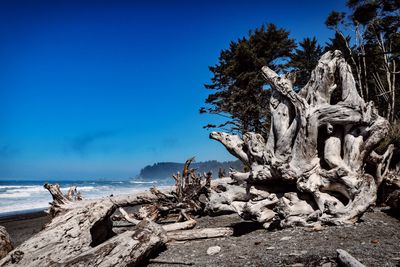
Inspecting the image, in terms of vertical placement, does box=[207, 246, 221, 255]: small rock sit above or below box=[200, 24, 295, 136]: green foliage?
below

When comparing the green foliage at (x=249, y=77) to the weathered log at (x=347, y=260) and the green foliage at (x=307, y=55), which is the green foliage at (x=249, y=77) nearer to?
the green foliage at (x=307, y=55)

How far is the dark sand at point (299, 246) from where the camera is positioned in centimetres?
335

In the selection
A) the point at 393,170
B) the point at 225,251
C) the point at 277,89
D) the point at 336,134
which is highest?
the point at 277,89

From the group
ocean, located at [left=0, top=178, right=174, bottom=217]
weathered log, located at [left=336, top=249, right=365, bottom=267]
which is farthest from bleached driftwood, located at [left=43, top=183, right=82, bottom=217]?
ocean, located at [left=0, top=178, right=174, bottom=217]

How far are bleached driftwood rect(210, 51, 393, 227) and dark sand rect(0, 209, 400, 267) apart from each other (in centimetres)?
43

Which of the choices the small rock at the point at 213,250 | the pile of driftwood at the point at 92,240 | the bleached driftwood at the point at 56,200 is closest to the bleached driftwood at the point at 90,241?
the pile of driftwood at the point at 92,240

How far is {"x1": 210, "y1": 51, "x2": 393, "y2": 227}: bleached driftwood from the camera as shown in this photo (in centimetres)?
537

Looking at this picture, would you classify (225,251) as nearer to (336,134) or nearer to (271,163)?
(271,163)

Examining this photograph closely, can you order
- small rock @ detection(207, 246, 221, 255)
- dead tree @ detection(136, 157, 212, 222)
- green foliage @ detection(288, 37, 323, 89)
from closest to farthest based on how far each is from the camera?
1. small rock @ detection(207, 246, 221, 255)
2. dead tree @ detection(136, 157, 212, 222)
3. green foliage @ detection(288, 37, 323, 89)

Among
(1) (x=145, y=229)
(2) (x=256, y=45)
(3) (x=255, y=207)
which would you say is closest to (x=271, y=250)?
(3) (x=255, y=207)

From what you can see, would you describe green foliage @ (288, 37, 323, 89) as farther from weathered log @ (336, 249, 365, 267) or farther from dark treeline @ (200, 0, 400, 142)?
weathered log @ (336, 249, 365, 267)

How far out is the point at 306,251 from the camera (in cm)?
365

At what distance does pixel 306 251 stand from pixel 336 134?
343cm

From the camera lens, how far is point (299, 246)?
13.0 ft
